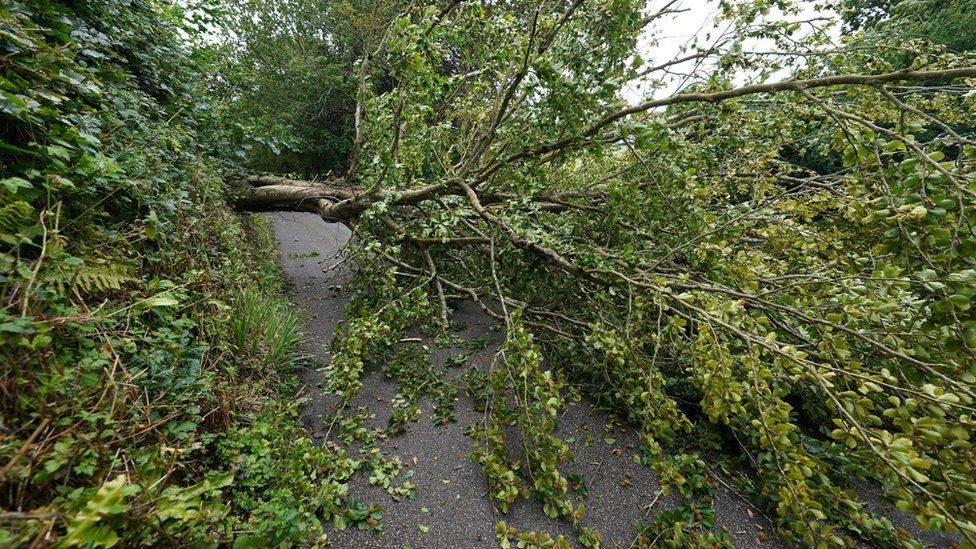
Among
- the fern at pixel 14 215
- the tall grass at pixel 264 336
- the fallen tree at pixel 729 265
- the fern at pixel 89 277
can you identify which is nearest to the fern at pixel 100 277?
the fern at pixel 89 277

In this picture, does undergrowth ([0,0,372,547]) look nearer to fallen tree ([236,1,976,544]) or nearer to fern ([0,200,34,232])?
fern ([0,200,34,232])

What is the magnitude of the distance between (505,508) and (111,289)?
7.86ft

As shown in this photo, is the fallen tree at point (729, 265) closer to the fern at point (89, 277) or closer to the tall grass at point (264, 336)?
the tall grass at point (264, 336)

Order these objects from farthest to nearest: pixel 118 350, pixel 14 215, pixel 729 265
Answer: pixel 729 265
pixel 118 350
pixel 14 215

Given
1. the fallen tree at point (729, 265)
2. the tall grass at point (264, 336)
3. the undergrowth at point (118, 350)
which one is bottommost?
the tall grass at point (264, 336)

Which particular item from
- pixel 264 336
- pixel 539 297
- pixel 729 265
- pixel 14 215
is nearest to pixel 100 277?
pixel 14 215

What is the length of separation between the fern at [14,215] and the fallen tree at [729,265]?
1.65 metres

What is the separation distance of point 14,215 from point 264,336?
1.77m

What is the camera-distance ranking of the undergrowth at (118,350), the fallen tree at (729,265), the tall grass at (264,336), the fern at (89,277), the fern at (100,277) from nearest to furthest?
the undergrowth at (118,350) → the fallen tree at (729,265) → the fern at (89,277) → the fern at (100,277) → the tall grass at (264,336)

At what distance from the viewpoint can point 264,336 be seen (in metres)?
2.98

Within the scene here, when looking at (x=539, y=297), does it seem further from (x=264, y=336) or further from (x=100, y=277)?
(x=100, y=277)

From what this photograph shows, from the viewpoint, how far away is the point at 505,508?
1986mm

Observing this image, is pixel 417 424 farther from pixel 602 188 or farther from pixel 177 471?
pixel 602 188

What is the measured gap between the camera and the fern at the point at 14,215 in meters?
1.31
